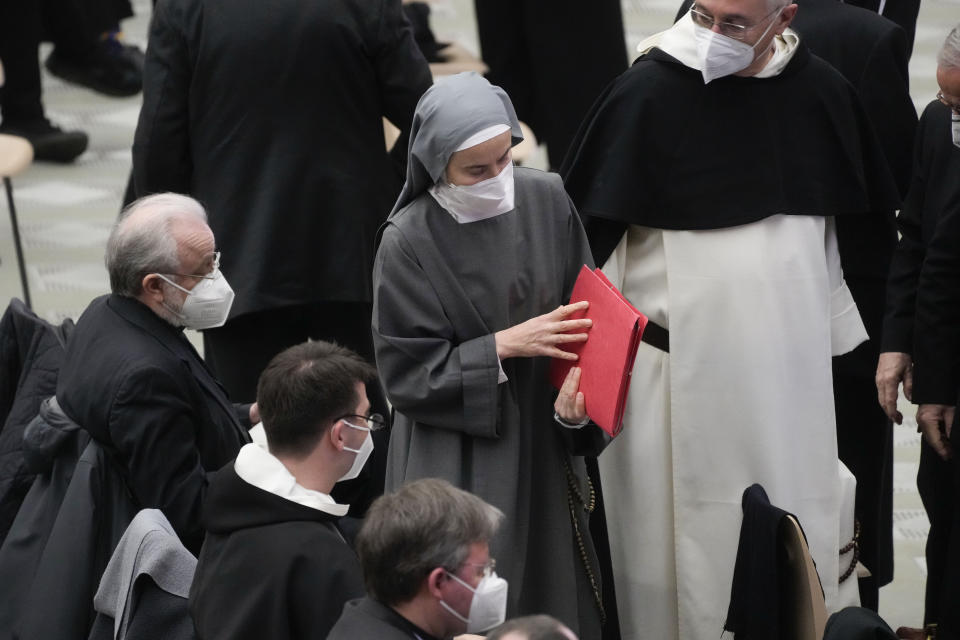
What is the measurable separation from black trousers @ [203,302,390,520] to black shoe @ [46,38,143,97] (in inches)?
205

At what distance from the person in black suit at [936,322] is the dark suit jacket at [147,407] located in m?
1.75

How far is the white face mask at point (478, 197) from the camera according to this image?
3.40m

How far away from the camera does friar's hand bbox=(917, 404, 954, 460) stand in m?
3.97

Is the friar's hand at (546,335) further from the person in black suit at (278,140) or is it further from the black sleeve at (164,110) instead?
the black sleeve at (164,110)

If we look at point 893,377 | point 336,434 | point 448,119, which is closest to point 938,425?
point 893,377

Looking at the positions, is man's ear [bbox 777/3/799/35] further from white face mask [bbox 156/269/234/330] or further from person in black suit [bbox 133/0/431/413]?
white face mask [bbox 156/269/234/330]

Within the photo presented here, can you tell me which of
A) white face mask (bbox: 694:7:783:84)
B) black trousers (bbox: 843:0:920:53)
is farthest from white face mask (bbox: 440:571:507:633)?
black trousers (bbox: 843:0:920:53)

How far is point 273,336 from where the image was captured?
16.1 feet

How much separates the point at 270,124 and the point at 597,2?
272 cm

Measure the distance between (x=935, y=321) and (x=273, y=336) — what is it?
2043 mm

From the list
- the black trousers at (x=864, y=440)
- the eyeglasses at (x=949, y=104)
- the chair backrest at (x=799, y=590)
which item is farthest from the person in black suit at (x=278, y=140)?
the chair backrest at (x=799, y=590)

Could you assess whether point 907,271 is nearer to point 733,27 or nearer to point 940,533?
point 940,533

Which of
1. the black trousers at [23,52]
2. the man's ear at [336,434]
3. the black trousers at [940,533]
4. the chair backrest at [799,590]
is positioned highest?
the man's ear at [336,434]

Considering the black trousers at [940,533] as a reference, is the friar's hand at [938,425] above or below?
above
